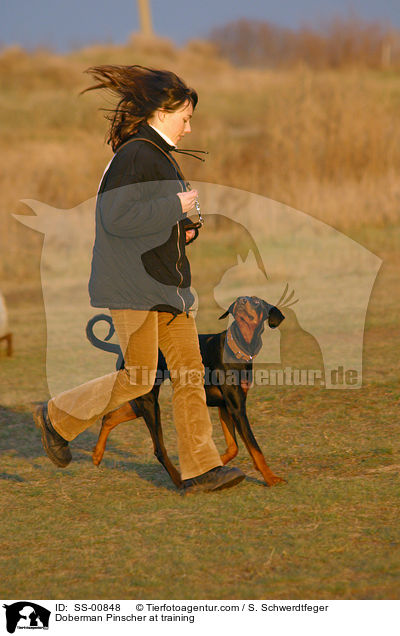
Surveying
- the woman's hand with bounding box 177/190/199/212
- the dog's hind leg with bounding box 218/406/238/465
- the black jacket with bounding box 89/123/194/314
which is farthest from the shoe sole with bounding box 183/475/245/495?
the woman's hand with bounding box 177/190/199/212

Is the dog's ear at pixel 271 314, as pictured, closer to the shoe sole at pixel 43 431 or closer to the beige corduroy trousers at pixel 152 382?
the beige corduroy trousers at pixel 152 382

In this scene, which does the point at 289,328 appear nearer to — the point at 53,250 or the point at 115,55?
the point at 53,250

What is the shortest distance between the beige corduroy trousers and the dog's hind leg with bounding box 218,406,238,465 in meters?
0.39

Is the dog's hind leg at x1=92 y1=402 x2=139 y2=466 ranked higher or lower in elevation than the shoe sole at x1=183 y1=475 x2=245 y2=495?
higher

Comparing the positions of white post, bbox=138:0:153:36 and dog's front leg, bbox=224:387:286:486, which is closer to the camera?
dog's front leg, bbox=224:387:286:486

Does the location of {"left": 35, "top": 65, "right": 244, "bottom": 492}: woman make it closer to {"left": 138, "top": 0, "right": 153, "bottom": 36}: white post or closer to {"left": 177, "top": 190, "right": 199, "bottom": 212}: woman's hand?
{"left": 177, "top": 190, "right": 199, "bottom": 212}: woman's hand

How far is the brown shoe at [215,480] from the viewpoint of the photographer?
461 cm

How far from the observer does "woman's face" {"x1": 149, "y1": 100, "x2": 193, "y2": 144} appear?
14.6 feet

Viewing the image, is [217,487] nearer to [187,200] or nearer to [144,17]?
[187,200]

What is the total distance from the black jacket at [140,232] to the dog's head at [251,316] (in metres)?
0.47

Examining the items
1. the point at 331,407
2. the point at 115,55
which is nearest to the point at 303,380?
the point at 331,407
